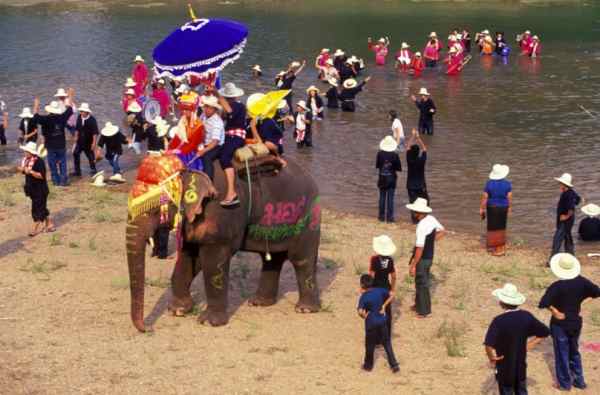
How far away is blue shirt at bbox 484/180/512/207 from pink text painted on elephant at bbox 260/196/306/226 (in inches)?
188

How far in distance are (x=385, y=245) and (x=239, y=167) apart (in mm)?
2067

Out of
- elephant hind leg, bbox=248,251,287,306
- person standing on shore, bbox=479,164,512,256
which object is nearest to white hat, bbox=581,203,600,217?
person standing on shore, bbox=479,164,512,256

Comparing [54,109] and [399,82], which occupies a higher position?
[54,109]

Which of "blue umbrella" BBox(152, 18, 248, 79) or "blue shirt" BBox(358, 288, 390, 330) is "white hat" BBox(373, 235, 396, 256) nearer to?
"blue shirt" BBox(358, 288, 390, 330)

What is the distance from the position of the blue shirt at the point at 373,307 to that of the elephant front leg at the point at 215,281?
202cm

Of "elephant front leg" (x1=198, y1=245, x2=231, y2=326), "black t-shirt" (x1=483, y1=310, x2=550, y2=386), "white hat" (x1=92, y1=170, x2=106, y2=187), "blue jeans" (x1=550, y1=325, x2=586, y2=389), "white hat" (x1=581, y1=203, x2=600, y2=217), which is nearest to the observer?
"black t-shirt" (x1=483, y1=310, x2=550, y2=386)

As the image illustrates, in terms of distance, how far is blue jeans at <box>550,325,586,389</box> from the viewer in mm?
10219

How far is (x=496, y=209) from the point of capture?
15.9 metres

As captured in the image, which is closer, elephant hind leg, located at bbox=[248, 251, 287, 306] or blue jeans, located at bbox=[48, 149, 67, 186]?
elephant hind leg, located at bbox=[248, 251, 287, 306]

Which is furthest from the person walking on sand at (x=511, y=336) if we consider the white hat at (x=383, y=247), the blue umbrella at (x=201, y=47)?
the blue umbrella at (x=201, y=47)

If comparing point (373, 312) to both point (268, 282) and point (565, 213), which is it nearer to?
point (268, 282)

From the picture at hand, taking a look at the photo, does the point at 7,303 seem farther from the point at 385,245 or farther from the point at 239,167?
the point at 385,245

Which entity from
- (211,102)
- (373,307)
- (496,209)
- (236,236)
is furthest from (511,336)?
(496,209)

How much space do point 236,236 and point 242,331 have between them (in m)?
1.25
